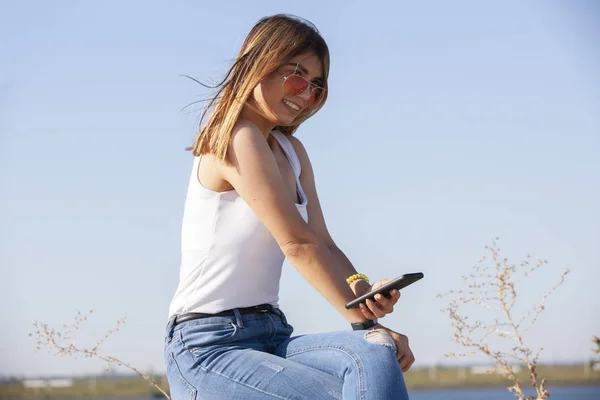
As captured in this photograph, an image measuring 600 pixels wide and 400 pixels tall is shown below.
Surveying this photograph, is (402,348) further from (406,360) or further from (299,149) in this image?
(299,149)

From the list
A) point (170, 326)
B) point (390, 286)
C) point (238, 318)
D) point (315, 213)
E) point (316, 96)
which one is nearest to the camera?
point (390, 286)

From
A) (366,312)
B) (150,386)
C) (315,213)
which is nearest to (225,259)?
(366,312)

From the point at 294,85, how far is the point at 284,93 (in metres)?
0.05

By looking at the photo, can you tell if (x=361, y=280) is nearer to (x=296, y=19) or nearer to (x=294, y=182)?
(x=294, y=182)

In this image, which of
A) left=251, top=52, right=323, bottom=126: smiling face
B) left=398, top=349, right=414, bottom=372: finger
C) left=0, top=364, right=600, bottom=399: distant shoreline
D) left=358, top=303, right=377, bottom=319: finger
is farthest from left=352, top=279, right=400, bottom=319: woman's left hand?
left=0, top=364, right=600, bottom=399: distant shoreline

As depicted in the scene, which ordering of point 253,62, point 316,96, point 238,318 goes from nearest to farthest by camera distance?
1. point 238,318
2. point 253,62
3. point 316,96

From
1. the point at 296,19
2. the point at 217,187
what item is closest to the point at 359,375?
the point at 217,187

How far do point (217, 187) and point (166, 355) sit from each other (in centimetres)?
62

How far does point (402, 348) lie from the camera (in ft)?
8.61

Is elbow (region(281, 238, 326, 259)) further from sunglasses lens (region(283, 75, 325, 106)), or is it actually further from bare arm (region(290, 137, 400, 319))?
sunglasses lens (region(283, 75, 325, 106))

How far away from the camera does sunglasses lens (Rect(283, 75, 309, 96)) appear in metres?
2.98

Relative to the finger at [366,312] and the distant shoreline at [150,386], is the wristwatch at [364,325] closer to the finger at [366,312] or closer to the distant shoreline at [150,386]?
the finger at [366,312]

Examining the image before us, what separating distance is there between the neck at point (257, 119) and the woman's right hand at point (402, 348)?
2.90ft

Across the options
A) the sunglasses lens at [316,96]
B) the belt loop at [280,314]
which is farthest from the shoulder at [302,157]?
the belt loop at [280,314]
